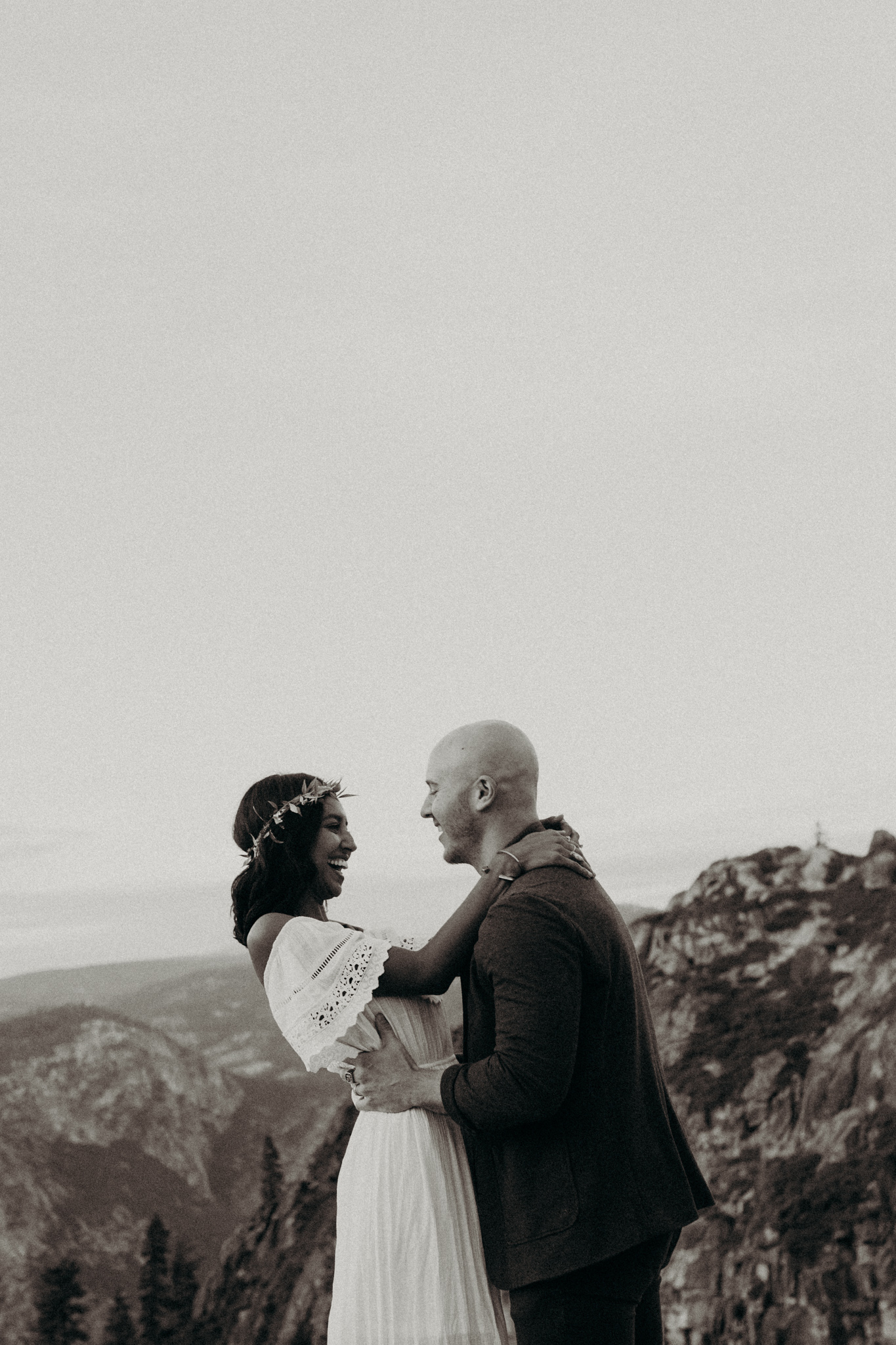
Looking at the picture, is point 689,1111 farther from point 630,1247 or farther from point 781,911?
point 630,1247

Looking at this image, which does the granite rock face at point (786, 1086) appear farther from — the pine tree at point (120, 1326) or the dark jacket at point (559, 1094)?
the dark jacket at point (559, 1094)

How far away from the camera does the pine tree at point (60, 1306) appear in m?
66.2

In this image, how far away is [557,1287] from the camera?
179 inches

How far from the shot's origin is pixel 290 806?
5375 millimetres

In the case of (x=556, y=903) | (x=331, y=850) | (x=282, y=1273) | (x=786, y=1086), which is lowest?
(x=282, y=1273)

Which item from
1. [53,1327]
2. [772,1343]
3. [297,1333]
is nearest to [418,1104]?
[772,1343]

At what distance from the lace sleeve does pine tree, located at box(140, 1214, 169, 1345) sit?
67.5 m

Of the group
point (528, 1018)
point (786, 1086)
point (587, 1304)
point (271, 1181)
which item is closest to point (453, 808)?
point (528, 1018)

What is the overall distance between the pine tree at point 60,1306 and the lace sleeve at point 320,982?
231 ft

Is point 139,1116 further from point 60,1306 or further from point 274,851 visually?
point 274,851

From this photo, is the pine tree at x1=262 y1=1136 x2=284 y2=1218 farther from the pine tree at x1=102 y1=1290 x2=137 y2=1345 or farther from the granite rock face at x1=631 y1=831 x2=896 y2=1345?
the granite rock face at x1=631 y1=831 x2=896 y2=1345

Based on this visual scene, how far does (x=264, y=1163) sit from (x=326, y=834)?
74197mm

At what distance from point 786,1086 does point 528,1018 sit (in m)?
56.7

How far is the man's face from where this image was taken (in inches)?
201
